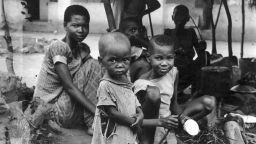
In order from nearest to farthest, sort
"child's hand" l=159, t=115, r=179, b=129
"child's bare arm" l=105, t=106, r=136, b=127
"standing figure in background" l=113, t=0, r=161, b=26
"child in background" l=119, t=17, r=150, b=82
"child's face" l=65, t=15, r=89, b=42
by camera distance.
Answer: "child's bare arm" l=105, t=106, r=136, b=127 → "child's hand" l=159, t=115, r=179, b=129 → "child in background" l=119, t=17, r=150, b=82 → "child's face" l=65, t=15, r=89, b=42 → "standing figure in background" l=113, t=0, r=161, b=26

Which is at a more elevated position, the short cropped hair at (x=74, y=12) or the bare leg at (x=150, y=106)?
the short cropped hair at (x=74, y=12)

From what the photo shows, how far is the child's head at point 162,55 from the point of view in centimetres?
337

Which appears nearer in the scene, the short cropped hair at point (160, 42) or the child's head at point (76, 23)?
the short cropped hair at point (160, 42)

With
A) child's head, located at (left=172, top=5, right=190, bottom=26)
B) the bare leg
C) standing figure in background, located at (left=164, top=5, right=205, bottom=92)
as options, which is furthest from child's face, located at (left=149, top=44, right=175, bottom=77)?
child's head, located at (left=172, top=5, right=190, bottom=26)

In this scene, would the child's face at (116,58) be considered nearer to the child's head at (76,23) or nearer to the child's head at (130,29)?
the child's head at (76,23)

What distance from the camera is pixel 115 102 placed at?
3014mm

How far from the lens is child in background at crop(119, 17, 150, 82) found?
3736 millimetres

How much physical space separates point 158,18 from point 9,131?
10.1 ft

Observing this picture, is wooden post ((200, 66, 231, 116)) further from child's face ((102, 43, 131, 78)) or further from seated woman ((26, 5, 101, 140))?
child's face ((102, 43, 131, 78))

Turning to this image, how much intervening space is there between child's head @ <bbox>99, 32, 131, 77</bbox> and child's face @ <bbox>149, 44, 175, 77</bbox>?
40 centimetres

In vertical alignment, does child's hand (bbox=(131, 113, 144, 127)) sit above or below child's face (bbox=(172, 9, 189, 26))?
below

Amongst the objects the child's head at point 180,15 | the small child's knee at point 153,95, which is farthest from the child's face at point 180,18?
Answer: the small child's knee at point 153,95

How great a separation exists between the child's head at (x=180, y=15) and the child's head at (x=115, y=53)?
2.36 metres

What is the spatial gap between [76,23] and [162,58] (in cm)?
86
